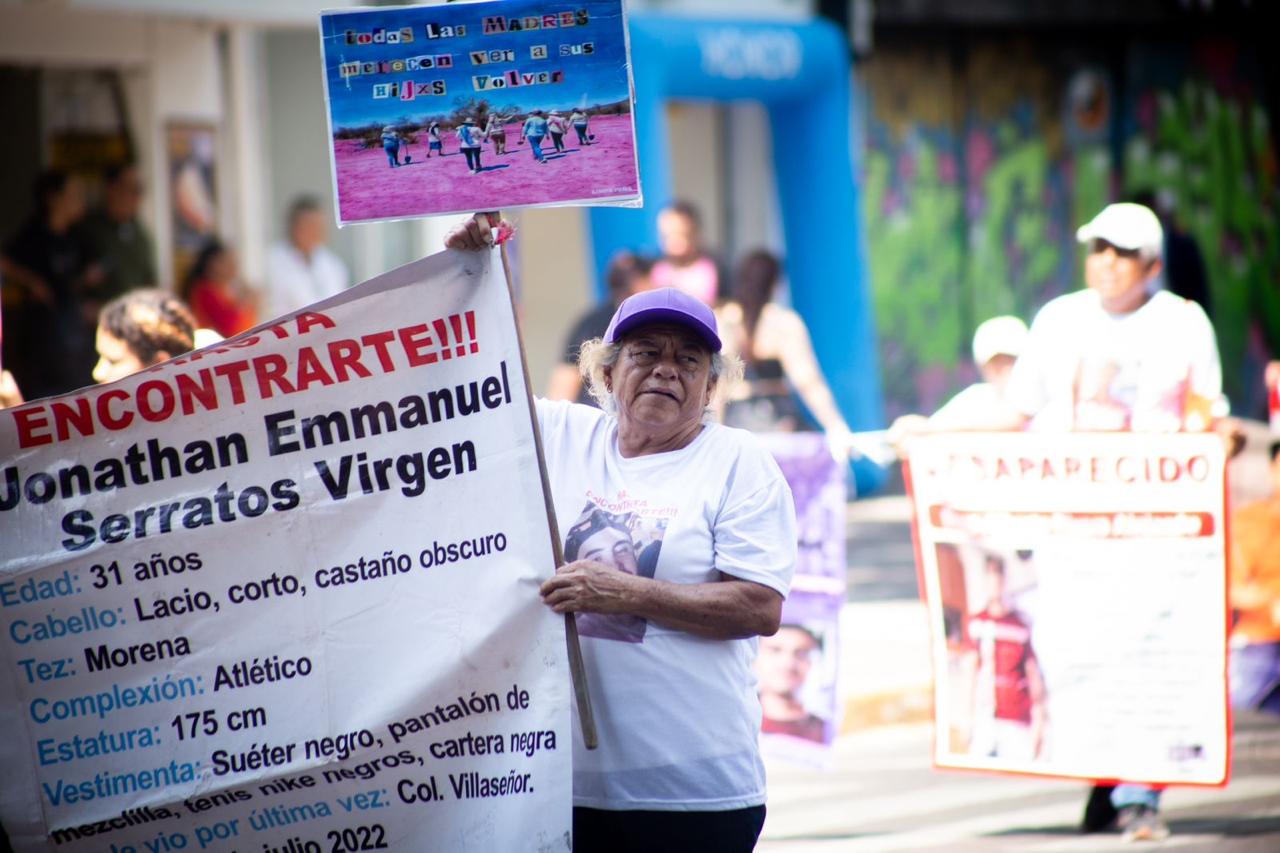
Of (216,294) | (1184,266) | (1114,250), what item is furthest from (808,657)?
(1184,266)

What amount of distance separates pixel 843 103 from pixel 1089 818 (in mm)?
8674

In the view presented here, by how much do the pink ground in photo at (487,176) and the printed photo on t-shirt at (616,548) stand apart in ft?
2.36

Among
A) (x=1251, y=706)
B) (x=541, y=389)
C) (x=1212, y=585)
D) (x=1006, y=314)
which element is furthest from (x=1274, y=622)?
(x=1006, y=314)

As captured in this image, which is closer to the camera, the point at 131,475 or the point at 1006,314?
the point at 131,475

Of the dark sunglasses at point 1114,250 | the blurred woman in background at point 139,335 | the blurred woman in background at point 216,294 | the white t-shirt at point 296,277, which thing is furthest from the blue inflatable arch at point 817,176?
the blurred woman in background at point 139,335

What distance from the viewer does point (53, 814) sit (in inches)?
164

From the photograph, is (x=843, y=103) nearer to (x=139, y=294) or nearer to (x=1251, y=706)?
(x=1251, y=706)

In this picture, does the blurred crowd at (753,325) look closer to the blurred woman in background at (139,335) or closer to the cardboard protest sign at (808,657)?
the cardboard protest sign at (808,657)

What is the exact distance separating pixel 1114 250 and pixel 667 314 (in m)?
3.36

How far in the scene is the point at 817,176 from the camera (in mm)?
14734

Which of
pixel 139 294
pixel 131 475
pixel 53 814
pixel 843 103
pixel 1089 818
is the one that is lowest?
pixel 1089 818

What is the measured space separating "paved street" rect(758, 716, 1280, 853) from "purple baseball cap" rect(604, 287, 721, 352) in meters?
3.01

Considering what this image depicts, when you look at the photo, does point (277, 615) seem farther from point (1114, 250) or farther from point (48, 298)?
point (48, 298)

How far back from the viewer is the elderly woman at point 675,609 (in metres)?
4.07
